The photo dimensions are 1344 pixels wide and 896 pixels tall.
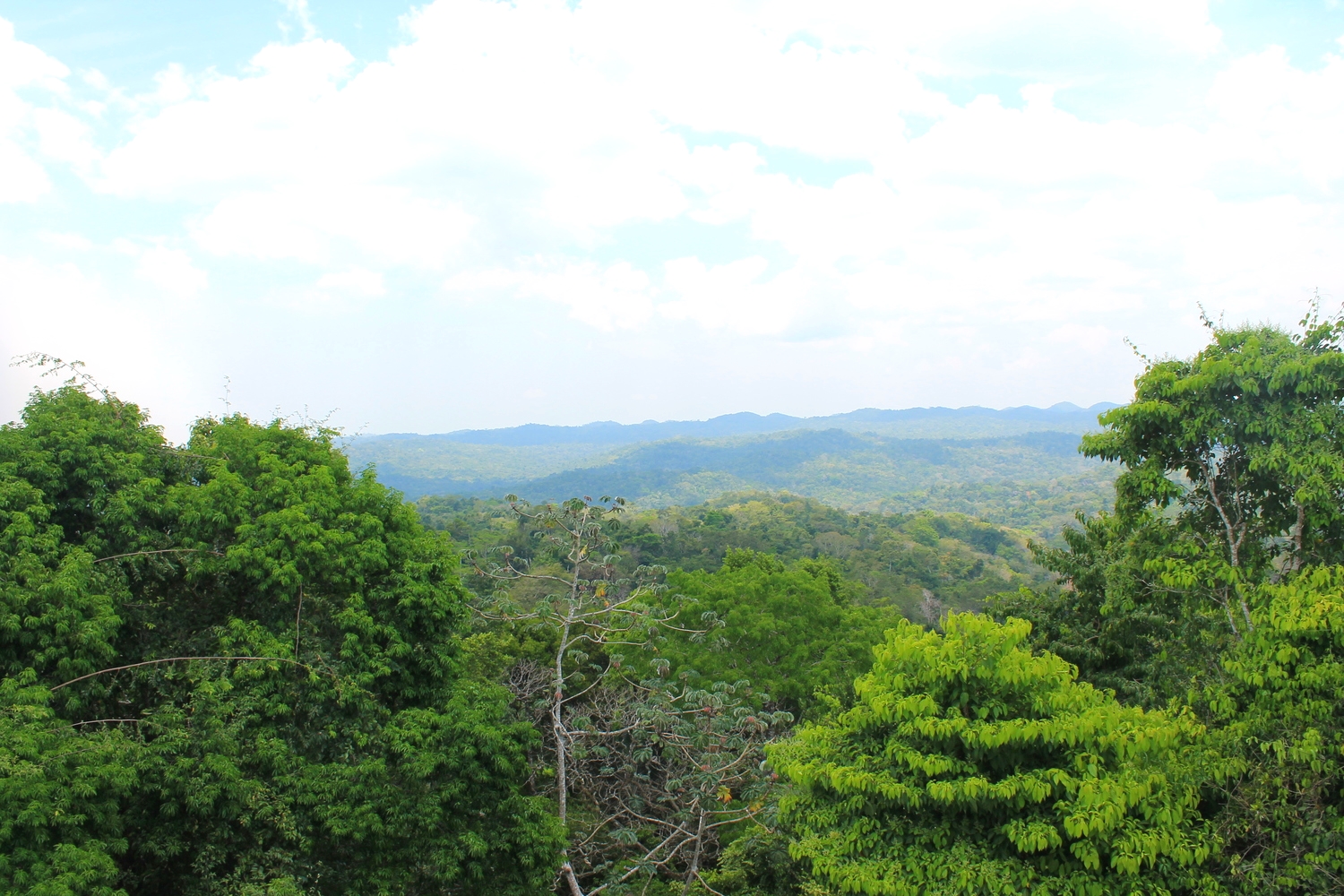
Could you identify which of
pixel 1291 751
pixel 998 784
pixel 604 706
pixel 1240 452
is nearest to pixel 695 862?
pixel 604 706

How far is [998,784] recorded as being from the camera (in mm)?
5707

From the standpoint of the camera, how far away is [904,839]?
20.5 ft

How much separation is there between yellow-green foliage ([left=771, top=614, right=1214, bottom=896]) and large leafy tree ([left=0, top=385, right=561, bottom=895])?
3.97 meters

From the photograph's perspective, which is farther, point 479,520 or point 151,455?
point 479,520

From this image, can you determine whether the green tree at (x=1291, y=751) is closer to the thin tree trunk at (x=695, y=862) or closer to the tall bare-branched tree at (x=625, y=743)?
the tall bare-branched tree at (x=625, y=743)

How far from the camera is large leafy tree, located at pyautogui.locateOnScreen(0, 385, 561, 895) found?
23.5 ft

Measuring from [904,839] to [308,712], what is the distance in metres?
6.87

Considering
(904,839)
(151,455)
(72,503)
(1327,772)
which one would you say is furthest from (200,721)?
(1327,772)

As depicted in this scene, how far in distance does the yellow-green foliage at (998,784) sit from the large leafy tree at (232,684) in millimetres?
3970

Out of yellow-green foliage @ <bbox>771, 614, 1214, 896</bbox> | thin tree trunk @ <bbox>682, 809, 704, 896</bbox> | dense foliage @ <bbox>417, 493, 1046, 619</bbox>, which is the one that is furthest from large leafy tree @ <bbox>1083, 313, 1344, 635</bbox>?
dense foliage @ <bbox>417, 493, 1046, 619</bbox>

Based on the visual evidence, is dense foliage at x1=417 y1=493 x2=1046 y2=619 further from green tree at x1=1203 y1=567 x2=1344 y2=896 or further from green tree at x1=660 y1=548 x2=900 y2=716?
green tree at x1=1203 y1=567 x2=1344 y2=896

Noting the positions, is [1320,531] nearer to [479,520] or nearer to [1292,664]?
[1292,664]

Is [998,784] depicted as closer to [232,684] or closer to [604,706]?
[232,684]

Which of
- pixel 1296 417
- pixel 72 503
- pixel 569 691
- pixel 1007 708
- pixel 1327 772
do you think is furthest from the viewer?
pixel 569 691
